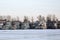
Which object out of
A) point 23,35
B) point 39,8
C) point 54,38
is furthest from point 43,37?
point 39,8

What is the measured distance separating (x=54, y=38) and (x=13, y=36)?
649 mm

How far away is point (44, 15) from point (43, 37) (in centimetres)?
35

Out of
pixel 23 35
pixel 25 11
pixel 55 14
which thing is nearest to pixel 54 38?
pixel 55 14

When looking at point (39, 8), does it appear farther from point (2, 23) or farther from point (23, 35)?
point (2, 23)

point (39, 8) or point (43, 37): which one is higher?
point (39, 8)

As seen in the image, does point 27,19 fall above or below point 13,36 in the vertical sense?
above

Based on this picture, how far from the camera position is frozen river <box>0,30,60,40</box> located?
5.61 ft

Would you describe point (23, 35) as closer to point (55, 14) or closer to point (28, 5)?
point (28, 5)

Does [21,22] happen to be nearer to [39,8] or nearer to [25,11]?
[25,11]

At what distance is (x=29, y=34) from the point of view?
175 centimetres

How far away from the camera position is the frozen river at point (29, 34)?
171cm

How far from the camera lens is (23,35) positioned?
174cm

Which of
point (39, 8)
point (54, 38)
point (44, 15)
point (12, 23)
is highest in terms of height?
point (39, 8)

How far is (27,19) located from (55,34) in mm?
509
